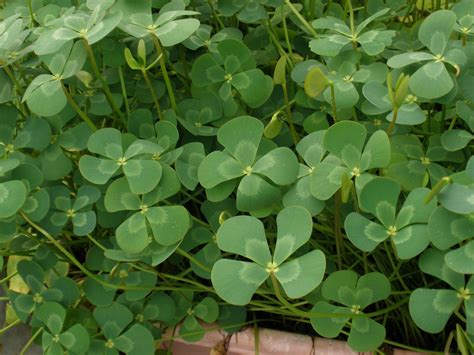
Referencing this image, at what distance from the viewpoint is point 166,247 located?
31.0 inches

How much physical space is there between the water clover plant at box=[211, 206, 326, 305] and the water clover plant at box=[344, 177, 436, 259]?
0.16 ft

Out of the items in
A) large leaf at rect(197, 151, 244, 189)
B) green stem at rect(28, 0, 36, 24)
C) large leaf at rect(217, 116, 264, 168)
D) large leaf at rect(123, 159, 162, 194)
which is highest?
green stem at rect(28, 0, 36, 24)

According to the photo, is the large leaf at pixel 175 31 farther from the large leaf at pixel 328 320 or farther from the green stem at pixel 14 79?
the large leaf at pixel 328 320

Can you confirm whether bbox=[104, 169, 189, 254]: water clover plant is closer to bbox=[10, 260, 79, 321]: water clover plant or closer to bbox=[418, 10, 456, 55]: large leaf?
bbox=[10, 260, 79, 321]: water clover plant

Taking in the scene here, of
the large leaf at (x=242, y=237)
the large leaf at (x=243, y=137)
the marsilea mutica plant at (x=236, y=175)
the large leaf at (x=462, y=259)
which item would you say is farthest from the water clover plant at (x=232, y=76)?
the large leaf at (x=462, y=259)

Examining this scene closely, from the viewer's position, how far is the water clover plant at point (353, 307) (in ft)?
2.45

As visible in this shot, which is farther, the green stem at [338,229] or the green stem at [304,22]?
the green stem at [304,22]

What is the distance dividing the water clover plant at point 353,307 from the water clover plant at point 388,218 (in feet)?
0.22

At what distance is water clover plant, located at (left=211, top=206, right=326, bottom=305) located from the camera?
2.15 feet

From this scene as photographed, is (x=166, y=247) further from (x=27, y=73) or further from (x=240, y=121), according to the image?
(x=27, y=73)

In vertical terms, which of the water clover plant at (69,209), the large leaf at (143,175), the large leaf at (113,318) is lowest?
the large leaf at (113,318)

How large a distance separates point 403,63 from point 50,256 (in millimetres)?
465

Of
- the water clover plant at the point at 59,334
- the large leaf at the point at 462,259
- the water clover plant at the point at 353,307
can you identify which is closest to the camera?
the large leaf at the point at 462,259

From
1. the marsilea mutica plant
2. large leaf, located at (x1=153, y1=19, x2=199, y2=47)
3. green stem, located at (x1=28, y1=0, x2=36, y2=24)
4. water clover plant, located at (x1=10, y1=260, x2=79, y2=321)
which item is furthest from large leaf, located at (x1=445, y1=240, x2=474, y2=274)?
green stem, located at (x1=28, y1=0, x2=36, y2=24)
